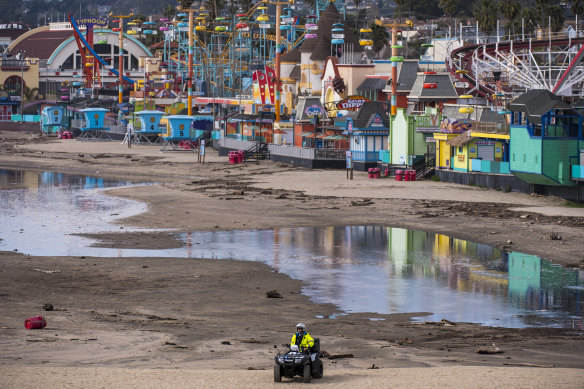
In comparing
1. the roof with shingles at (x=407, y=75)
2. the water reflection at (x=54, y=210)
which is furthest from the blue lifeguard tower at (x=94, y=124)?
the roof with shingles at (x=407, y=75)

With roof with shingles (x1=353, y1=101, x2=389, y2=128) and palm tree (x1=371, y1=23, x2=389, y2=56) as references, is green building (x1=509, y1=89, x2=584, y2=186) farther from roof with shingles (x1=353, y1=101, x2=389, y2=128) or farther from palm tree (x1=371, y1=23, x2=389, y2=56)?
palm tree (x1=371, y1=23, x2=389, y2=56)

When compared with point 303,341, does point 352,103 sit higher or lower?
higher

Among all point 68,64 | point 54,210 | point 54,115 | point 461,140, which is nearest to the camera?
point 54,210

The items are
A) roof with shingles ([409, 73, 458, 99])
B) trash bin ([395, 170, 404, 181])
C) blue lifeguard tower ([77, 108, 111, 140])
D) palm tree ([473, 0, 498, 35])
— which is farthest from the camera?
blue lifeguard tower ([77, 108, 111, 140])

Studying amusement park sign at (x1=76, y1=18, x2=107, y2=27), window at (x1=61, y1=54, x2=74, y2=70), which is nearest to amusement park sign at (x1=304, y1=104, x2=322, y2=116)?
amusement park sign at (x1=76, y1=18, x2=107, y2=27)

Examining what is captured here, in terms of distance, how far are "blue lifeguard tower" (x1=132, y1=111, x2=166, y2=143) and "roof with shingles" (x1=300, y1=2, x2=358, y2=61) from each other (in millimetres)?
17951

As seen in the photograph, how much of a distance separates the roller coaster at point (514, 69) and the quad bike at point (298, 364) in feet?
176

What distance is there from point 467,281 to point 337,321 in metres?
8.17

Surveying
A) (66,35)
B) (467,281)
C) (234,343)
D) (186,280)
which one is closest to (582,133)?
(467,281)

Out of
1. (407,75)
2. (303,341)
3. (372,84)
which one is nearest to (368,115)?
(407,75)

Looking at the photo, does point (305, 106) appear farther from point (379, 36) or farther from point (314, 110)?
point (379, 36)

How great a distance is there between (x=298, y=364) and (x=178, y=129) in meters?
83.2

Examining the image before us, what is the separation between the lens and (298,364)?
19.3 m

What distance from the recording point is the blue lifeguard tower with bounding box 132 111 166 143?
11019cm
